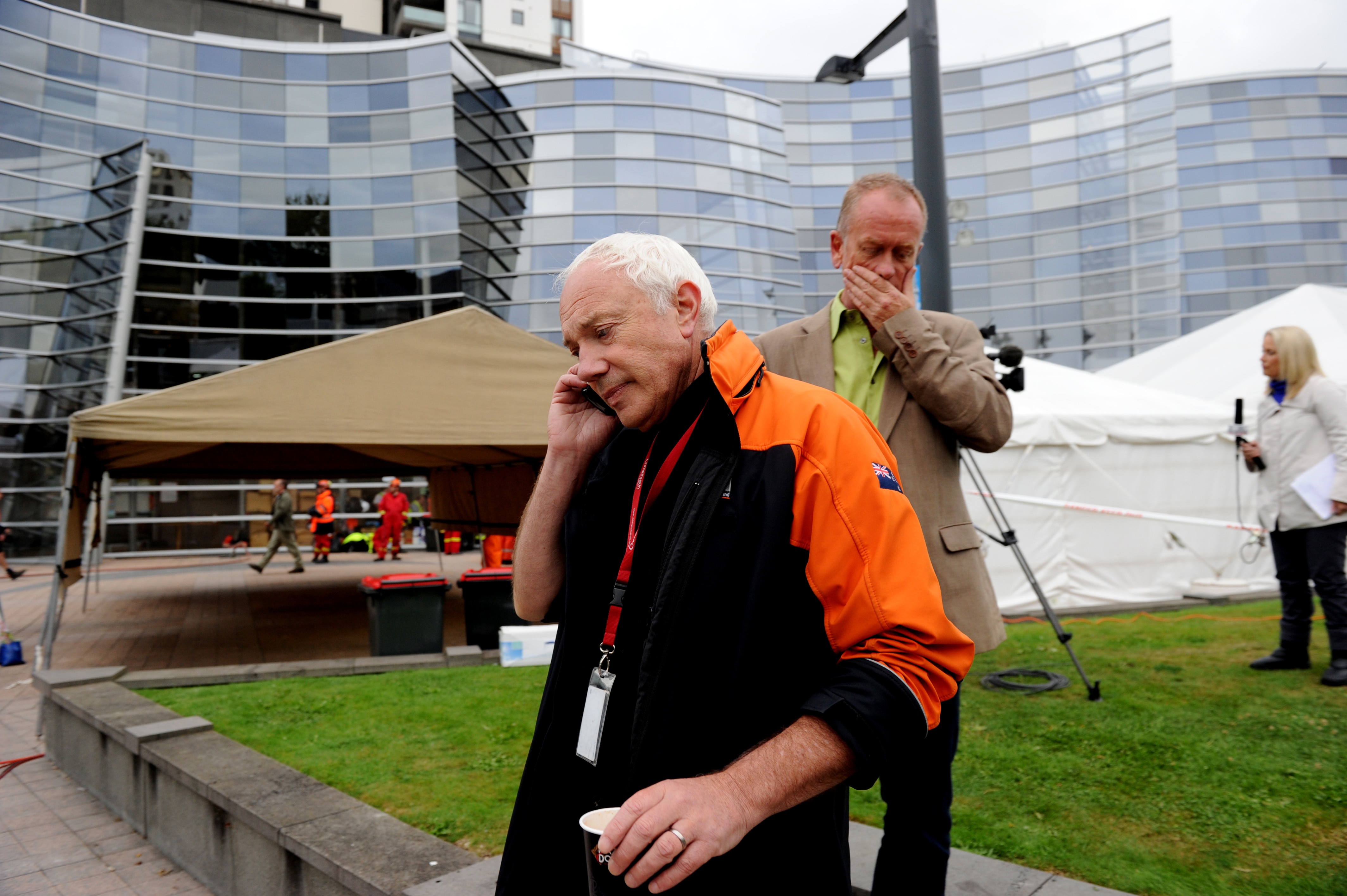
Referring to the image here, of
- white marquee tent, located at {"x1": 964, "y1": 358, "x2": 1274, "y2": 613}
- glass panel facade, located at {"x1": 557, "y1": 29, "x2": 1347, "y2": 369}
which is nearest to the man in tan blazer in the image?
white marquee tent, located at {"x1": 964, "y1": 358, "x2": 1274, "y2": 613}

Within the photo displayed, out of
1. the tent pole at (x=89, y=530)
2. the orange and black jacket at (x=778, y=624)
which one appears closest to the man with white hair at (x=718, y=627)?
the orange and black jacket at (x=778, y=624)

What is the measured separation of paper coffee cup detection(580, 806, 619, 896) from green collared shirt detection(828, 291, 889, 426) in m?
1.36

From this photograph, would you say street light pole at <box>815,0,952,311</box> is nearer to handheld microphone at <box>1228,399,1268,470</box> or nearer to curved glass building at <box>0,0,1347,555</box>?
handheld microphone at <box>1228,399,1268,470</box>

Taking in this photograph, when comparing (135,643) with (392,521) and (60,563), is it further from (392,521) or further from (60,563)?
(392,521)

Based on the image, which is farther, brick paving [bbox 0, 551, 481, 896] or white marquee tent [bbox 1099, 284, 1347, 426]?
white marquee tent [bbox 1099, 284, 1347, 426]

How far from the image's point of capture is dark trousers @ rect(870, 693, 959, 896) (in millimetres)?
2096

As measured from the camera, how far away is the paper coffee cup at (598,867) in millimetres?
1155

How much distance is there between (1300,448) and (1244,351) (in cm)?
975

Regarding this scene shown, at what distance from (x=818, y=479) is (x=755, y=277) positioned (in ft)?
106

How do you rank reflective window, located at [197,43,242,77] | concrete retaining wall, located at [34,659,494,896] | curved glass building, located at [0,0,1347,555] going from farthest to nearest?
reflective window, located at [197,43,242,77], curved glass building, located at [0,0,1347,555], concrete retaining wall, located at [34,659,494,896]

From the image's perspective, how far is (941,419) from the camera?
2154 mm

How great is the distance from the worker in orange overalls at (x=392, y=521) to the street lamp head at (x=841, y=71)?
1683cm

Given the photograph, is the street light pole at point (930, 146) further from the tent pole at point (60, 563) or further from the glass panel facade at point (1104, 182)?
the glass panel facade at point (1104, 182)

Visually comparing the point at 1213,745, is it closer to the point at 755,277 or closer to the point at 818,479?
the point at 818,479
